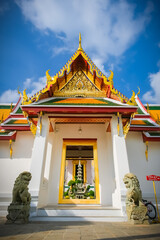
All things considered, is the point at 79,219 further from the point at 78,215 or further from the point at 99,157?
the point at 99,157

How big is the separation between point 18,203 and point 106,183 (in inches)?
132

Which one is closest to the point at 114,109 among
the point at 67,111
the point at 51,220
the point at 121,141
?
the point at 121,141

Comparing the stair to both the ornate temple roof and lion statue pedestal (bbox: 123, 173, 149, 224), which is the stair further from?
the ornate temple roof

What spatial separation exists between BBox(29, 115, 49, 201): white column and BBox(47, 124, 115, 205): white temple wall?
150cm

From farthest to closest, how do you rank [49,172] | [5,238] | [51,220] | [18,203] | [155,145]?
[155,145] < [49,172] < [51,220] < [18,203] < [5,238]

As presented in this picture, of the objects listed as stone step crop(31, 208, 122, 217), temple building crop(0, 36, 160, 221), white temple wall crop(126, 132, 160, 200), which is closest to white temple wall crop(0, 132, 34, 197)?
temple building crop(0, 36, 160, 221)

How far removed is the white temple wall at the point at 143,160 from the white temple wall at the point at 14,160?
13.5ft

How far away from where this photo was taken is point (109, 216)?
3855 millimetres

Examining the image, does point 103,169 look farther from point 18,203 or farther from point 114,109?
point 18,203

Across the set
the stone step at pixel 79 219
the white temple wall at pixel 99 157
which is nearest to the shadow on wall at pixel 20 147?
the white temple wall at pixel 99 157

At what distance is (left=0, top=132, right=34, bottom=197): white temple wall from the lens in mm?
5668

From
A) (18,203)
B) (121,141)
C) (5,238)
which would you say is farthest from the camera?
(121,141)

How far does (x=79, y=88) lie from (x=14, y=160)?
3.91 m

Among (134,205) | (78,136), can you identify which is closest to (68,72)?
(78,136)
